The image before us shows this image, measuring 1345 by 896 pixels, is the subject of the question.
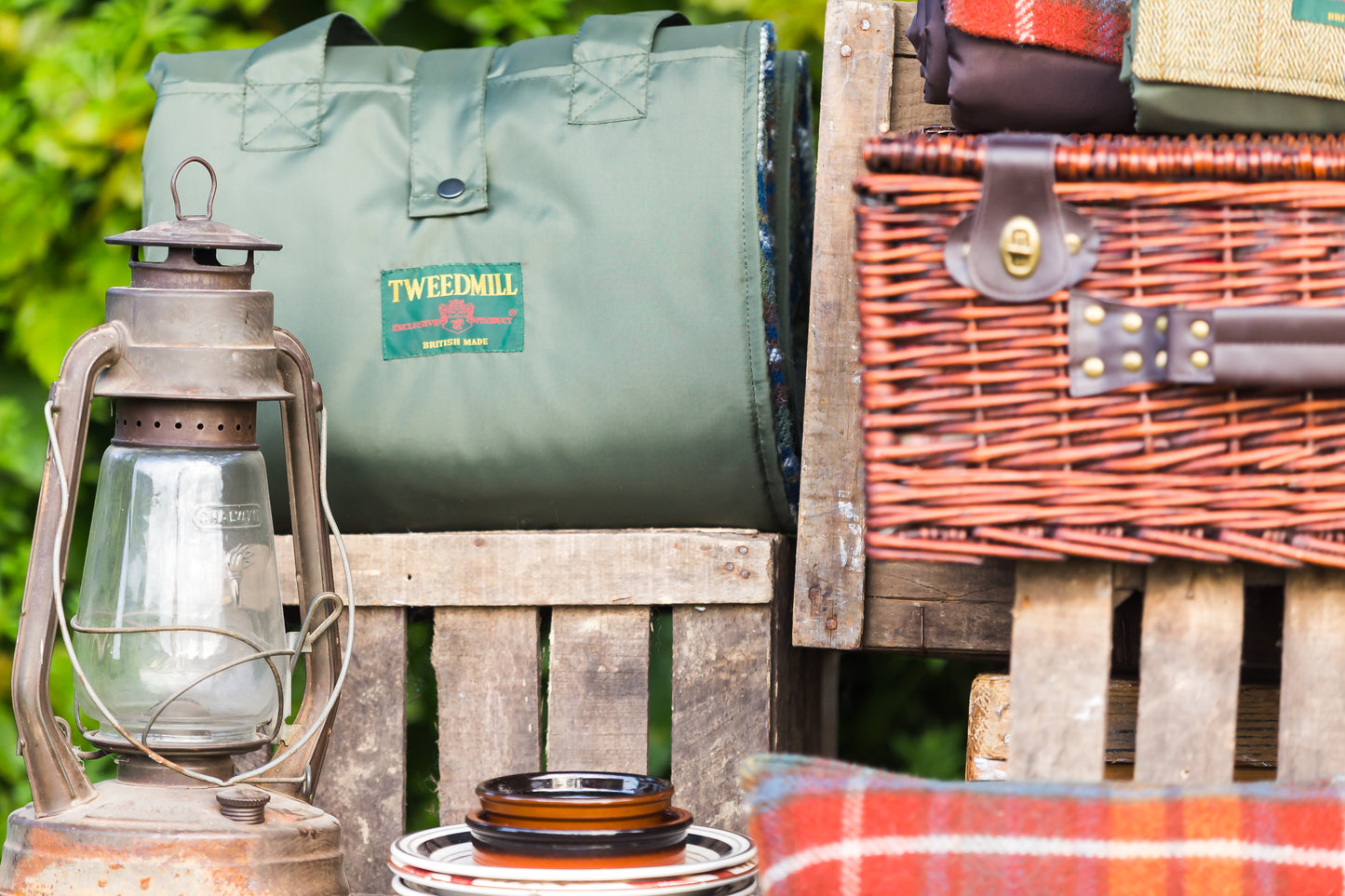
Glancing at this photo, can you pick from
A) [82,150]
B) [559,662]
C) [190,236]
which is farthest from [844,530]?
[82,150]

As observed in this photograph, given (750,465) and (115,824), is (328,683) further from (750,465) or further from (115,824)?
(750,465)

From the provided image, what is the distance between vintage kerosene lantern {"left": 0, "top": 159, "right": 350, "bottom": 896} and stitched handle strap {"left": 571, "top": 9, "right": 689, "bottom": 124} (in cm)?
36

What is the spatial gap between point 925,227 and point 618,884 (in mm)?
524

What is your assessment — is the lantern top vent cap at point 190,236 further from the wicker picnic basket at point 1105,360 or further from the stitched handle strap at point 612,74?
the wicker picnic basket at point 1105,360

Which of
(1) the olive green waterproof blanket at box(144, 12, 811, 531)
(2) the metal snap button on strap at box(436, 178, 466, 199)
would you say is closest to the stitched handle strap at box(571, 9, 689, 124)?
(1) the olive green waterproof blanket at box(144, 12, 811, 531)

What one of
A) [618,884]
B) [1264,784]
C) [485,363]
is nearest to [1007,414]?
[1264,784]

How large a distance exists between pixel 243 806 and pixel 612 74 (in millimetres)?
770

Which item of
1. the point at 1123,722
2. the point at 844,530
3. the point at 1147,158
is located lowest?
the point at 1123,722

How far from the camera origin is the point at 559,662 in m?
1.46

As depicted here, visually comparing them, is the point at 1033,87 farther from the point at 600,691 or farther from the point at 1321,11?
the point at 600,691

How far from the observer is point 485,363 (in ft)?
4.64

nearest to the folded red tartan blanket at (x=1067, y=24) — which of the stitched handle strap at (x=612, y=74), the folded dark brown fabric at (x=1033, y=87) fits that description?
the folded dark brown fabric at (x=1033, y=87)

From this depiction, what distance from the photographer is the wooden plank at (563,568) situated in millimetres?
1418

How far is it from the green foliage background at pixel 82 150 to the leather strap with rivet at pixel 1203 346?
1.04 meters
